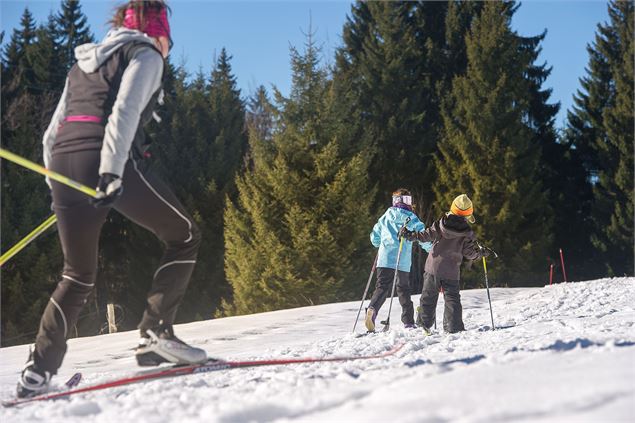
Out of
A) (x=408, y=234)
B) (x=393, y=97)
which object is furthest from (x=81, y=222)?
(x=393, y=97)

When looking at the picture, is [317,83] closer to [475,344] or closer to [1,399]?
[475,344]

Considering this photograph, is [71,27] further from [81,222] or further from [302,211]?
[81,222]

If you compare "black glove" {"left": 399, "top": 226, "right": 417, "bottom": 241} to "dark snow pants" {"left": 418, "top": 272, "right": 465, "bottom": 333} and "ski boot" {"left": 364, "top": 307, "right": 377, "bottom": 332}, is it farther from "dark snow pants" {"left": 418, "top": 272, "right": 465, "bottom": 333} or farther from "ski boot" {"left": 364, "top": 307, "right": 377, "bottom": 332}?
"ski boot" {"left": 364, "top": 307, "right": 377, "bottom": 332}

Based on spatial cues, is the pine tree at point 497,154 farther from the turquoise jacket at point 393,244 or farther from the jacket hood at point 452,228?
the jacket hood at point 452,228

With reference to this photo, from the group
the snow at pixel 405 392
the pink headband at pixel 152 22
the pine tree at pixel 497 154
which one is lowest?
the snow at pixel 405 392

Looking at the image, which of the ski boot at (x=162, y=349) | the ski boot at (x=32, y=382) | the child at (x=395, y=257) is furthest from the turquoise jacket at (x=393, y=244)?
the ski boot at (x=32, y=382)

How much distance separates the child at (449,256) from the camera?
696cm

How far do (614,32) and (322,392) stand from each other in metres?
32.3

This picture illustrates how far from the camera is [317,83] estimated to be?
18.6 meters

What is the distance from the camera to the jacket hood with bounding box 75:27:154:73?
331cm

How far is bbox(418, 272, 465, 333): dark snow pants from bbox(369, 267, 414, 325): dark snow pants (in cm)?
53

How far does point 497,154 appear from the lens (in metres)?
24.4

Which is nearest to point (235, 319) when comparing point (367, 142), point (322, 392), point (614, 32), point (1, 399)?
point (1, 399)

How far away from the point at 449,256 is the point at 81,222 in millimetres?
4668
